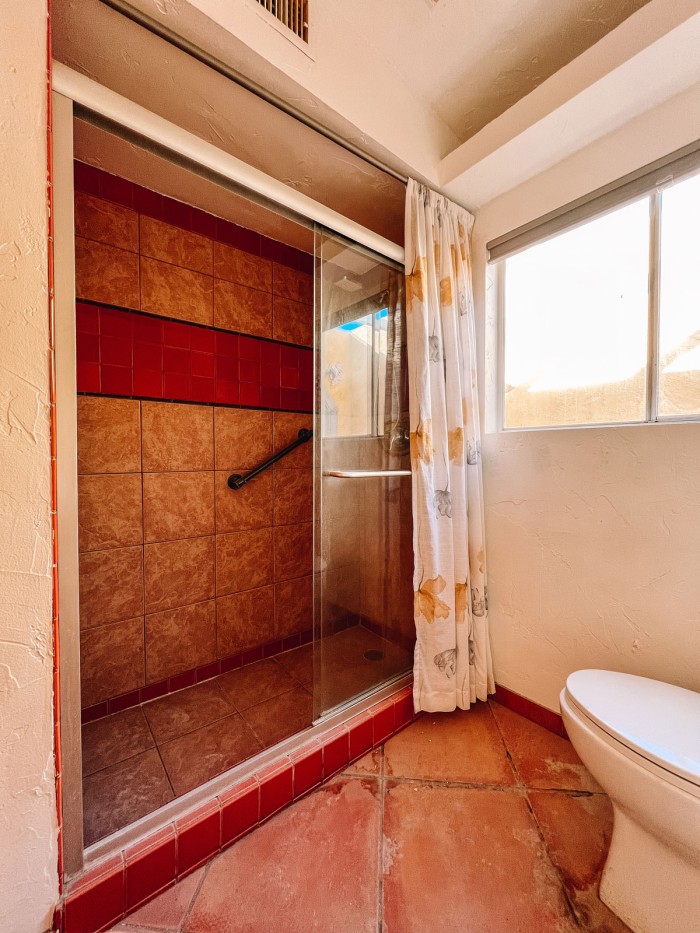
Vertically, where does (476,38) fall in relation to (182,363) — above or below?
above

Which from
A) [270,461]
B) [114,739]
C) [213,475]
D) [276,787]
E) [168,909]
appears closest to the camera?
[168,909]

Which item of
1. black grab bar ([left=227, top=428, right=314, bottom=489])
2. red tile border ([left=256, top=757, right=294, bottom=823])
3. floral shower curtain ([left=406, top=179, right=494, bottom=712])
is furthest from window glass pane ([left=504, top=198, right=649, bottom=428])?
red tile border ([left=256, top=757, right=294, bottom=823])

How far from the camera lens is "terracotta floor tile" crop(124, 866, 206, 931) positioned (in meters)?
0.83

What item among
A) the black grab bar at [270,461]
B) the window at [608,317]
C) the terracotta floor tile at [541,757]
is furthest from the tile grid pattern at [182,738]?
the window at [608,317]

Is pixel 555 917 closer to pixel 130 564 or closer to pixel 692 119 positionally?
pixel 130 564

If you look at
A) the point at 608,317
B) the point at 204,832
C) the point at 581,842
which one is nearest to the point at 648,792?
the point at 581,842

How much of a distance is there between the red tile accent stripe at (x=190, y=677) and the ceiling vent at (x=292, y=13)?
2322 millimetres

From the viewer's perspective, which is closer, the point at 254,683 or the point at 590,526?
the point at 590,526

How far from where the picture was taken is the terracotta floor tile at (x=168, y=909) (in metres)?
0.83

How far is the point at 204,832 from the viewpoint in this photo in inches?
37.6

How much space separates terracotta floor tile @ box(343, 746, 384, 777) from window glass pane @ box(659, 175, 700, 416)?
1488 mm

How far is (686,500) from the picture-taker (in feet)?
3.61

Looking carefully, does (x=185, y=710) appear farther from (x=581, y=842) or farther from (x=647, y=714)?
(x=647, y=714)

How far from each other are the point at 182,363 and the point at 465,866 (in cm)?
197
